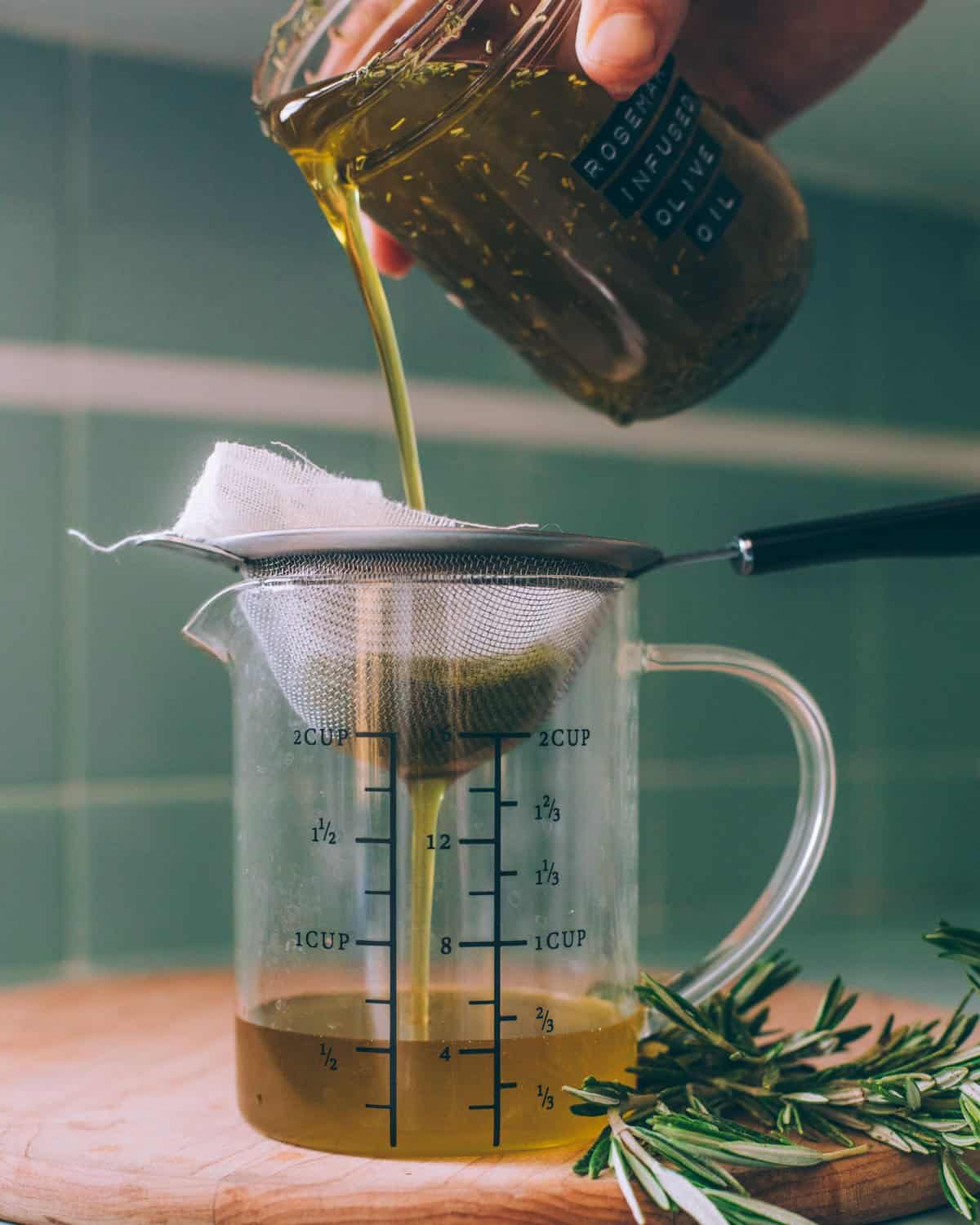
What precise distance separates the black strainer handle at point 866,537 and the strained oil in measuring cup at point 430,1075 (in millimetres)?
196

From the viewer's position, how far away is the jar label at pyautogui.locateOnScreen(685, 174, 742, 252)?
0.61 meters

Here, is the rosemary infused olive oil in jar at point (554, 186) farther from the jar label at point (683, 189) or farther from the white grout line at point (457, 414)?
the white grout line at point (457, 414)

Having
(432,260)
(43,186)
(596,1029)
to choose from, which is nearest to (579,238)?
(432,260)

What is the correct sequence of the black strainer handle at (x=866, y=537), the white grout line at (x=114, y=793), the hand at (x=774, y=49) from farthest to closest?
the white grout line at (x=114, y=793)
the hand at (x=774, y=49)
the black strainer handle at (x=866, y=537)

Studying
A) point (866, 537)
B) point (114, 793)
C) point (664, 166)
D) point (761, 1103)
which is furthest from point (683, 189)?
point (114, 793)

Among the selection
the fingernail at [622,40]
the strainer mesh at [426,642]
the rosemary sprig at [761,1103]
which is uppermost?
the fingernail at [622,40]

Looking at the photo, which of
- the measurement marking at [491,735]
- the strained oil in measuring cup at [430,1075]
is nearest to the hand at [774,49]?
the measurement marking at [491,735]

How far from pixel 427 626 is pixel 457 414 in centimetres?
60

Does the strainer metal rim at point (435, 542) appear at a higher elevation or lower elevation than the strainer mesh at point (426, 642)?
higher

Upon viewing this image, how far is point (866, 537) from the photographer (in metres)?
0.56

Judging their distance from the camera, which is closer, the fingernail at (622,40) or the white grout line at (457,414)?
the fingernail at (622,40)

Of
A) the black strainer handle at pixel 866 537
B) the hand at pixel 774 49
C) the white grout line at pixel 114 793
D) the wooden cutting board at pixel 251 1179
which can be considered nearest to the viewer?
the wooden cutting board at pixel 251 1179

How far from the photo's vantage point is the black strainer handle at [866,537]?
551 millimetres

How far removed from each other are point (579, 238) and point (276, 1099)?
38cm
